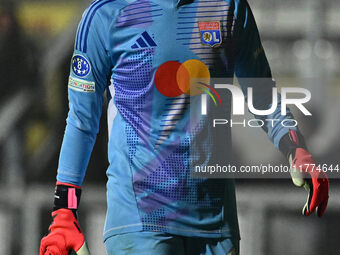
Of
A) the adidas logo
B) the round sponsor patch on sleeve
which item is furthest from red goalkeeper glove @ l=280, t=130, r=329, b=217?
the round sponsor patch on sleeve

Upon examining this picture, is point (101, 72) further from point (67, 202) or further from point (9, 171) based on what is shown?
point (9, 171)

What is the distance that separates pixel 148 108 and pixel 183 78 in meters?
0.15

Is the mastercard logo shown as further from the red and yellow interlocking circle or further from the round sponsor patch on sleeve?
the round sponsor patch on sleeve

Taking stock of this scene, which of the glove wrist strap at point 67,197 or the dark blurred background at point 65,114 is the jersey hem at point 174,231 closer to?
the glove wrist strap at point 67,197

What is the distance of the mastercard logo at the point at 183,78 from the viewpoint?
2.29m

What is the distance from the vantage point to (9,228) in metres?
4.01

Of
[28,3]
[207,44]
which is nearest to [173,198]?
[207,44]

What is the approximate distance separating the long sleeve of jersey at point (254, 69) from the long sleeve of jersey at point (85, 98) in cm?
45

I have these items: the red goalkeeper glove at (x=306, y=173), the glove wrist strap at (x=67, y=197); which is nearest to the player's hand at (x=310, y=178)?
the red goalkeeper glove at (x=306, y=173)

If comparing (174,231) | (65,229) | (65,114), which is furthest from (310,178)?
(65,114)

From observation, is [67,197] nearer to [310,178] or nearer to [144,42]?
[144,42]

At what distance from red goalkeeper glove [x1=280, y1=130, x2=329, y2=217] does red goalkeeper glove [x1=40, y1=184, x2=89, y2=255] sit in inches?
29.1

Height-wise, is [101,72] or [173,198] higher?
[101,72]

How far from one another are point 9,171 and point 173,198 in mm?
2018
